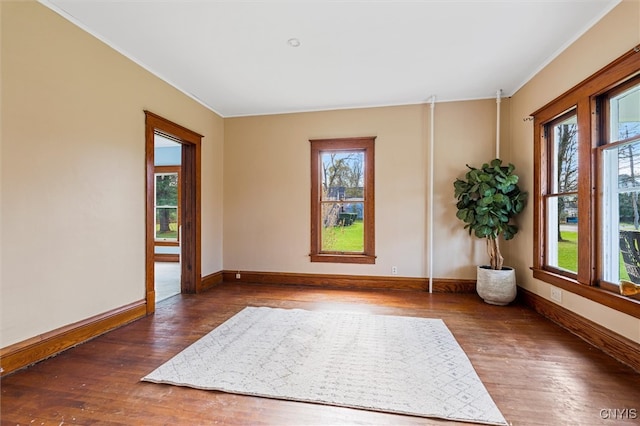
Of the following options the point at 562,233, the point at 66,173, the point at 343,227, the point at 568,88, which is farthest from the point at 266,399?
the point at 568,88

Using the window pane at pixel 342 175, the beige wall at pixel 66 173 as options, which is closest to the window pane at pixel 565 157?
the window pane at pixel 342 175

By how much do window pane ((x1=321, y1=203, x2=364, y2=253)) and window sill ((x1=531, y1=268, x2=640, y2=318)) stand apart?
2440mm

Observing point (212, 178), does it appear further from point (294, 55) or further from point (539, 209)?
point (539, 209)

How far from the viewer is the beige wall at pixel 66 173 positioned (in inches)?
83.7

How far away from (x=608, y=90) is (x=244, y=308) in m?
4.30

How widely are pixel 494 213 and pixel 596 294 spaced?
1.40m

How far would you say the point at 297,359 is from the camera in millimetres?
2309

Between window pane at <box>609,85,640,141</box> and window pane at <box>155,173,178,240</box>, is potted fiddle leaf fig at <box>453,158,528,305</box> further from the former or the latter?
window pane at <box>155,173,178,240</box>

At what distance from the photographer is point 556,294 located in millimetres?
3094

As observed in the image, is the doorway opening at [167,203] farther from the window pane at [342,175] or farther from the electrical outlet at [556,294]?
the electrical outlet at [556,294]

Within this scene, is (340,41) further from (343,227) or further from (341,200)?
(343,227)

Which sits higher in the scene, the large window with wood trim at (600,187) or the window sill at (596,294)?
the large window with wood trim at (600,187)

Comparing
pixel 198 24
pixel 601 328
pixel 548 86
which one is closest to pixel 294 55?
pixel 198 24

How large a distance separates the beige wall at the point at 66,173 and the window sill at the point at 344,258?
2.51 metres
